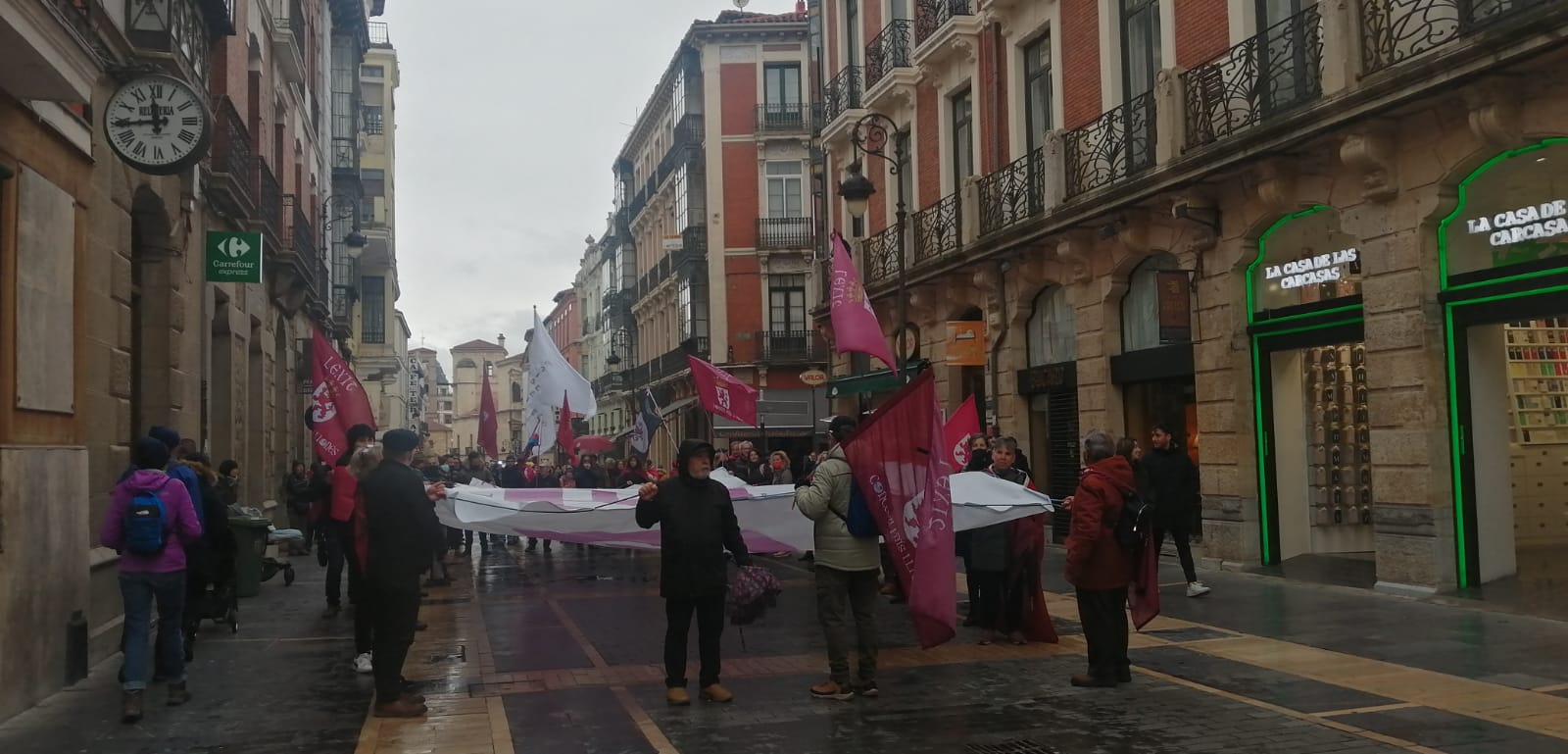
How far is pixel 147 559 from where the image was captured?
8672mm

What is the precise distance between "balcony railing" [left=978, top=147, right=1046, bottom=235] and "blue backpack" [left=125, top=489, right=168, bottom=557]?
14.7m

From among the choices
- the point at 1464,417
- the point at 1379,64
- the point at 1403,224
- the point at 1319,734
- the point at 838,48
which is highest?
the point at 838,48

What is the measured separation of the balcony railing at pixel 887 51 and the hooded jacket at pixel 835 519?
61.1ft

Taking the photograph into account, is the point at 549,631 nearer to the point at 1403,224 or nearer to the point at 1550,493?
the point at 1403,224

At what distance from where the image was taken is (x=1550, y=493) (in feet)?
51.7

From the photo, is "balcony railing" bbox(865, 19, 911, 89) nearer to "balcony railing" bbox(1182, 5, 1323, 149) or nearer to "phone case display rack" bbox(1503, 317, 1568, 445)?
"balcony railing" bbox(1182, 5, 1323, 149)

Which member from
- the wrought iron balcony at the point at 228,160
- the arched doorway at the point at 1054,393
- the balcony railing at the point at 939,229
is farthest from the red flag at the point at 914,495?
the balcony railing at the point at 939,229

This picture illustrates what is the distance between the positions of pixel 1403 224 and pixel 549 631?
9.19 m

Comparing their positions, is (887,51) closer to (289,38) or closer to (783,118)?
(289,38)

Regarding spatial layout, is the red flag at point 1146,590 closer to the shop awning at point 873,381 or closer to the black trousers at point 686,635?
the black trousers at point 686,635

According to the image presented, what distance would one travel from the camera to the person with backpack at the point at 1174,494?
13.4 meters

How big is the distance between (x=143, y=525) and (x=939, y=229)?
1766 centimetres

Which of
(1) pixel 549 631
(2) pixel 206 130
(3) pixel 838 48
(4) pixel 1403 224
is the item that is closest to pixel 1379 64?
(4) pixel 1403 224

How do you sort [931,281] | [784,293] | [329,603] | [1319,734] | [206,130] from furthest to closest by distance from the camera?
[784,293]
[931,281]
[329,603]
[206,130]
[1319,734]
